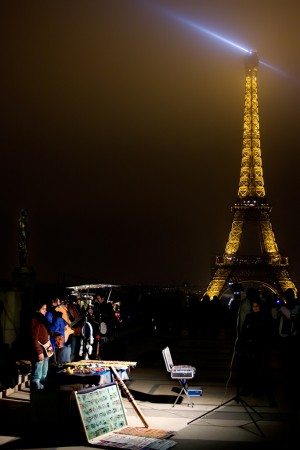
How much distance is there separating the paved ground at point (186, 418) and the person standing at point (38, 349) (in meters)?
0.40

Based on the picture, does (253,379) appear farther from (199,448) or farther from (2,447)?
(2,447)

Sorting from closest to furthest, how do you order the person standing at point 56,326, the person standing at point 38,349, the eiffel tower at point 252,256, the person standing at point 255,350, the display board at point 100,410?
the display board at point 100,410, the person standing at point 38,349, the person standing at point 255,350, the person standing at point 56,326, the eiffel tower at point 252,256

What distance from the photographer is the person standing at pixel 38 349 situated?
27.7 ft

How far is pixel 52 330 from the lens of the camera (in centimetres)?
978

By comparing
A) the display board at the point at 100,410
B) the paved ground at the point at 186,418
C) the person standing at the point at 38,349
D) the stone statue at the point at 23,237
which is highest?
the stone statue at the point at 23,237

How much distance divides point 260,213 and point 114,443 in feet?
147

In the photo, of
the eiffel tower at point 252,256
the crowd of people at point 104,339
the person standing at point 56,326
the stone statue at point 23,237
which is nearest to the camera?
the crowd of people at point 104,339

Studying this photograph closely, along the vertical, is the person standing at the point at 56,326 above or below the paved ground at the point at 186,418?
above

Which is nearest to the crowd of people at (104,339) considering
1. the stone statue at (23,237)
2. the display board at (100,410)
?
the display board at (100,410)

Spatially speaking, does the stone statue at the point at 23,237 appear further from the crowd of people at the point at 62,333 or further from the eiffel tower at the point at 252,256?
the eiffel tower at the point at 252,256

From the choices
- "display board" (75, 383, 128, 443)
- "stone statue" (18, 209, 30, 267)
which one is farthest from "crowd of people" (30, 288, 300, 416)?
"stone statue" (18, 209, 30, 267)

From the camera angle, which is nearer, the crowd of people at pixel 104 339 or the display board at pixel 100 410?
the display board at pixel 100 410

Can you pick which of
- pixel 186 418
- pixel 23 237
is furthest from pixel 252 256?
A: pixel 186 418

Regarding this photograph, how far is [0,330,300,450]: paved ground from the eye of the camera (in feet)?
21.5
